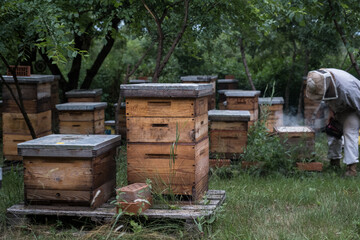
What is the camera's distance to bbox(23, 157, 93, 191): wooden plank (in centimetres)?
335

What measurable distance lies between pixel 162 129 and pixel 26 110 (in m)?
3.14

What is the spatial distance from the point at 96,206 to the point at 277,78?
8059mm

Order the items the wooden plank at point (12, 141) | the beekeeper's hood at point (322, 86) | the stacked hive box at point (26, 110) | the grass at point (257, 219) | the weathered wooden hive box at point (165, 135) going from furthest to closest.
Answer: the wooden plank at point (12, 141), the stacked hive box at point (26, 110), the beekeeper's hood at point (322, 86), the weathered wooden hive box at point (165, 135), the grass at point (257, 219)

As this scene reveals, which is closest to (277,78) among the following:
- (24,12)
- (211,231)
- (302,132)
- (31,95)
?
(302,132)

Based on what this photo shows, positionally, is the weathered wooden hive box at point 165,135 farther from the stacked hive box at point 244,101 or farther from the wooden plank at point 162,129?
the stacked hive box at point 244,101

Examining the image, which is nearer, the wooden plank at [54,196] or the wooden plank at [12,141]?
the wooden plank at [54,196]

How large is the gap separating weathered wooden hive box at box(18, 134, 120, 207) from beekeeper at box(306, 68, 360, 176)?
2818mm

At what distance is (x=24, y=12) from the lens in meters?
4.69

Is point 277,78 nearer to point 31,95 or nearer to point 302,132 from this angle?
point 302,132

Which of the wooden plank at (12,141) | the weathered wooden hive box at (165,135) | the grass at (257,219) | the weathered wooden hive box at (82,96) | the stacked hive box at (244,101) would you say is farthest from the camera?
the weathered wooden hive box at (82,96)

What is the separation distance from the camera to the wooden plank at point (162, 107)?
3.45 metres

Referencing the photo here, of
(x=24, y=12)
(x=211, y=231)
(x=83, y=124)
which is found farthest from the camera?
(x=83, y=124)

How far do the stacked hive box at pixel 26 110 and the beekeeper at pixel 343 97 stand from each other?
11.2ft

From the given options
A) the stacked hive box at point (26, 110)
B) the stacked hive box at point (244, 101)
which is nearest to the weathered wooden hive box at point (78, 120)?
the stacked hive box at point (26, 110)
